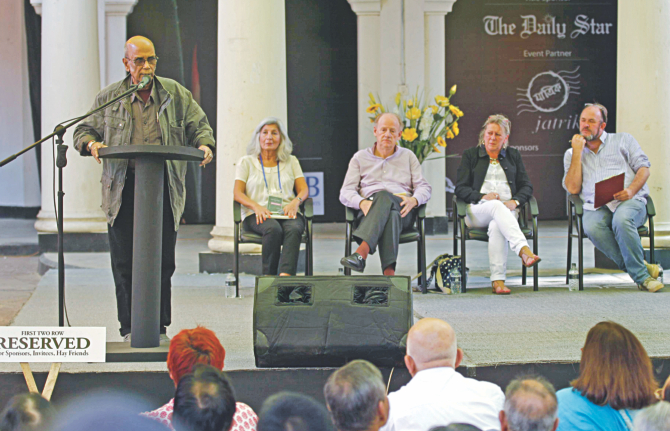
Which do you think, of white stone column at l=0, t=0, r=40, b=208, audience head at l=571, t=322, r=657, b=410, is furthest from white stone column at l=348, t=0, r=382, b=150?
audience head at l=571, t=322, r=657, b=410

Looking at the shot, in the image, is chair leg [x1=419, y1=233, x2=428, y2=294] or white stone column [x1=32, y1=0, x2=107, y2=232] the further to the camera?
white stone column [x1=32, y1=0, x2=107, y2=232]

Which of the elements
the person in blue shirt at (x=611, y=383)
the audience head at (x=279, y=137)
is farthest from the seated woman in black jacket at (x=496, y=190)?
the person in blue shirt at (x=611, y=383)

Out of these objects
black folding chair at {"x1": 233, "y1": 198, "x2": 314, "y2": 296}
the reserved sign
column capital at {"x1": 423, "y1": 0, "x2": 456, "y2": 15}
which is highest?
column capital at {"x1": 423, "y1": 0, "x2": 456, "y2": 15}

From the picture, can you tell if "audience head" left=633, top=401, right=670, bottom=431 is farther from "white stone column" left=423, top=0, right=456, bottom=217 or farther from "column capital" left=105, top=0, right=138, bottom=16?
"column capital" left=105, top=0, right=138, bottom=16

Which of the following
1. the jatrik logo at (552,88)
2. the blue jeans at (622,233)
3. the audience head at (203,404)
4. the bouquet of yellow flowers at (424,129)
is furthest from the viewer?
the jatrik logo at (552,88)

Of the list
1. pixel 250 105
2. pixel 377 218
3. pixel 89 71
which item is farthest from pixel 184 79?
pixel 377 218

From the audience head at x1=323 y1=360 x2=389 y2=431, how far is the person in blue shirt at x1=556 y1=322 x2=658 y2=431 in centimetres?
60

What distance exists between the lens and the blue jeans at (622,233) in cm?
451

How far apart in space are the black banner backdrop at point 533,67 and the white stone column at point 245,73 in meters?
5.08

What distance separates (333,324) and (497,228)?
6.91ft

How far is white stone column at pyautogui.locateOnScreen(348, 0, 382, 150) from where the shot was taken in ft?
30.1

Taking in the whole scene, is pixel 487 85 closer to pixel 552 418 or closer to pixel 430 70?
pixel 430 70

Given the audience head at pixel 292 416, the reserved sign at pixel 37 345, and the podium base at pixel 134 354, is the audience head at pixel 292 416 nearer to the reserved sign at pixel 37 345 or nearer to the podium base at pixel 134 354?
the reserved sign at pixel 37 345

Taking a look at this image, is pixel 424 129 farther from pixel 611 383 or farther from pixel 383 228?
pixel 611 383
